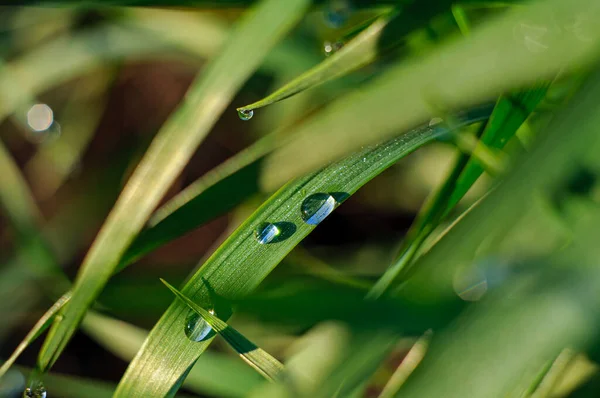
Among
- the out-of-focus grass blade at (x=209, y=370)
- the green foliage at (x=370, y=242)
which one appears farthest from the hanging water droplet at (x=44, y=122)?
the out-of-focus grass blade at (x=209, y=370)

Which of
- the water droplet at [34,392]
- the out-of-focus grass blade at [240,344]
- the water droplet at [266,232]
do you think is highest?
the water droplet at [266,232]

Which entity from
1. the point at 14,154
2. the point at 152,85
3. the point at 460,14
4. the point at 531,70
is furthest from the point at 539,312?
the point at 14,154

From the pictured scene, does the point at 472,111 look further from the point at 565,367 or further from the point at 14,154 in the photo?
the point at 14,154

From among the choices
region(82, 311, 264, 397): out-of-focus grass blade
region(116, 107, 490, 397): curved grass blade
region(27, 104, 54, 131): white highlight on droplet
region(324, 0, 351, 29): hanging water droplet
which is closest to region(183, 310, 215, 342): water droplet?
region(116, 107, 490, 397): curved grass blade

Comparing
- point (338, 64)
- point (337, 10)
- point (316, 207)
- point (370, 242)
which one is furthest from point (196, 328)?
point (370, 242)

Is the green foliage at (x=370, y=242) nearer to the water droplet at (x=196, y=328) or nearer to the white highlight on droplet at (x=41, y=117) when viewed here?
the water droplet at (x=196, y=328)

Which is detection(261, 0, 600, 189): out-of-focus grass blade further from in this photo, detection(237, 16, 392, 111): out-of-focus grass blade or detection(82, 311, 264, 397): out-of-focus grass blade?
detection(82, 311, 264, 397): out-of-focus grass blade
